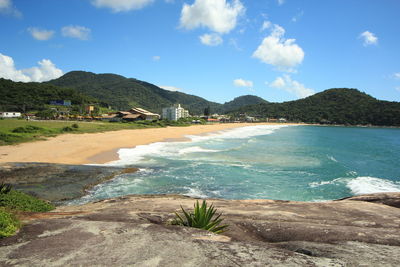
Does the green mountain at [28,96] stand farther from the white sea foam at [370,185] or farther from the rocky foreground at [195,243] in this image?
the rocky foreground at [195,243]

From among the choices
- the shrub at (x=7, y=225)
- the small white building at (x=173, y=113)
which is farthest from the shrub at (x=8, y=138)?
the small white building at (x=173, y=113)

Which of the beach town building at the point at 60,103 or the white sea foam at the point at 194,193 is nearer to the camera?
the white sea foam at the point at 194,193

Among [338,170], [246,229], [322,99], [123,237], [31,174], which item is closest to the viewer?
[123,237]

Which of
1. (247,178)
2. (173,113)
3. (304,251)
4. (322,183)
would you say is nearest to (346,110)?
(173,113)

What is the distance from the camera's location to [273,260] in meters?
4.19

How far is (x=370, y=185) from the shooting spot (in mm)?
18984

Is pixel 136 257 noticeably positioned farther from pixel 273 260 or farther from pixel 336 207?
pixel 336 207

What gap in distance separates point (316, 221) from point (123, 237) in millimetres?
5557

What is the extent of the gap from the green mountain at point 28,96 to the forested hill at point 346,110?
466 feet

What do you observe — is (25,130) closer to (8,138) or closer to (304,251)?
(8,138)

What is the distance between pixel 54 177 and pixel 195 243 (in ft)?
51.2

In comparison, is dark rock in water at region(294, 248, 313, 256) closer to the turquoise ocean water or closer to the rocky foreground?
the rocky foreground

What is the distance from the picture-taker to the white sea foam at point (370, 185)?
17469 mm

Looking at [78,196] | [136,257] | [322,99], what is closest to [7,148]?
[78,196]
